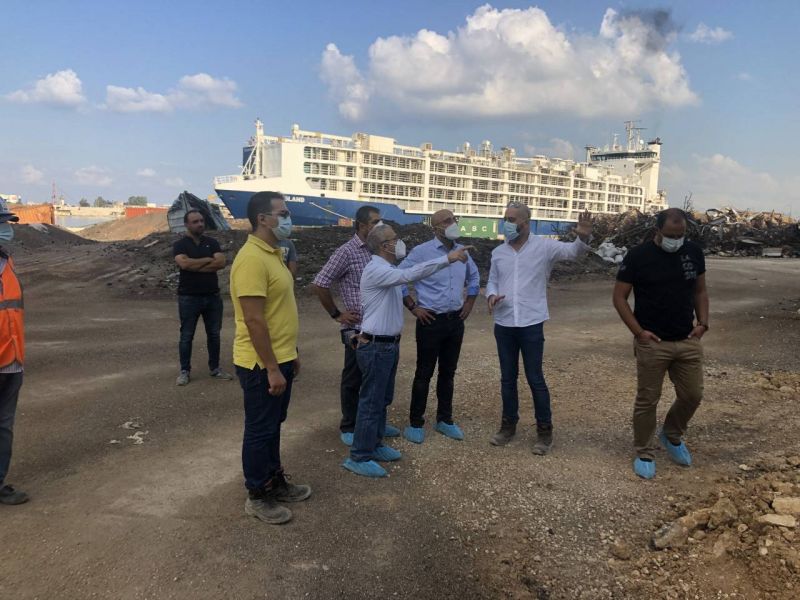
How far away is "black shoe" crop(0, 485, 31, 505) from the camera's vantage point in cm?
338

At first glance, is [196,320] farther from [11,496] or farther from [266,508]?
[266,508]

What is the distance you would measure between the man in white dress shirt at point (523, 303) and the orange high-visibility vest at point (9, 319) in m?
3.33

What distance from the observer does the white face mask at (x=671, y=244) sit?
3744 mm

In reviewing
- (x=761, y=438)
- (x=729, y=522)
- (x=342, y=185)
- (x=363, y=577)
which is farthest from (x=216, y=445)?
(x=342, y=185)

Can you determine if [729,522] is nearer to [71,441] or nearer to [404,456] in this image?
[404,456]

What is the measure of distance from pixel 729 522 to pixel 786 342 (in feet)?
21.1

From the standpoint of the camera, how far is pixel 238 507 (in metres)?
3.42

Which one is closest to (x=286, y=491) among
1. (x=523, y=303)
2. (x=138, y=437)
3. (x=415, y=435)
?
(x=415, y=435)

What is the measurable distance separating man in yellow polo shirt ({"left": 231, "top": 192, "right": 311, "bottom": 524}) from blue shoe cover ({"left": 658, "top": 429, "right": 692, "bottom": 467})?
293 centimetres

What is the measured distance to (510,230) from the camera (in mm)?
4180

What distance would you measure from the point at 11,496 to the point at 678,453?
472 centimetres

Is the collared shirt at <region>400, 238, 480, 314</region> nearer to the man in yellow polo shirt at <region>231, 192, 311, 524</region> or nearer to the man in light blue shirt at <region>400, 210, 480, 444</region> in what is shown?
the man in light blue shirt at <region>400, 210, 480, 444</region>

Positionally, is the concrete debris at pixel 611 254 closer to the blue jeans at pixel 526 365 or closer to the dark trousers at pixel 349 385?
the blue jeans at pixel 526 365

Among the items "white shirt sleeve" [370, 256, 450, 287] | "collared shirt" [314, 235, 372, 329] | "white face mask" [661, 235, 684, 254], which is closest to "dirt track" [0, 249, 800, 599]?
"collared shirt" [314, 235, 372, 329]
